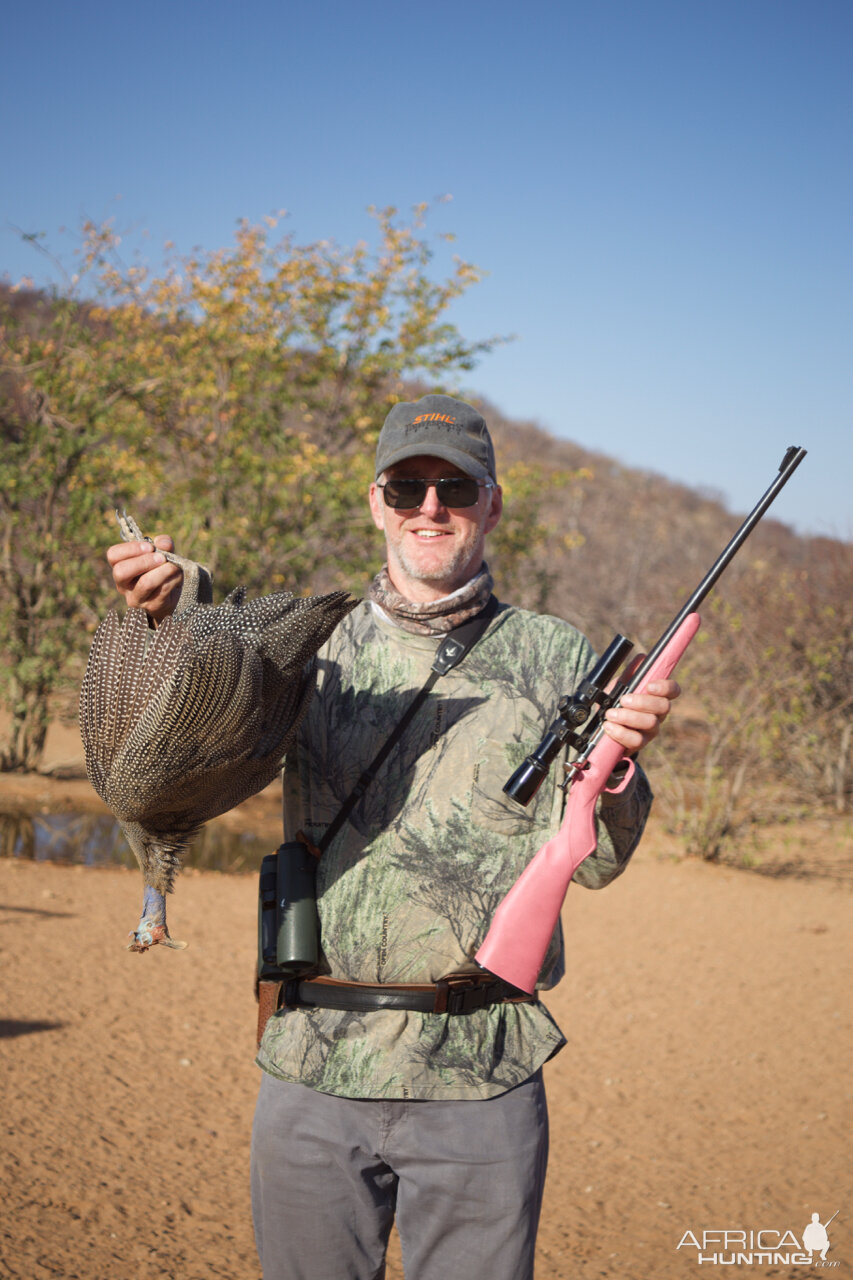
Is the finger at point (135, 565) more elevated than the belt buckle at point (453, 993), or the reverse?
the finger at point (135, 565)

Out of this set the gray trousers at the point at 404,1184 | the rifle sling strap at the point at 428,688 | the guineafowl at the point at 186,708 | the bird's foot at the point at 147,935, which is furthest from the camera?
the rifle sling strap at the point at 428,688

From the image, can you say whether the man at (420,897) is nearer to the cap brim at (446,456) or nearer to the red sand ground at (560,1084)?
the cap brim at (446,456)

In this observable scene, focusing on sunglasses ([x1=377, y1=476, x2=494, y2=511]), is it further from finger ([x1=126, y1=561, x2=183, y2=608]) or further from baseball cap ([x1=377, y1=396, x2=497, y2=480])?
finger ([x1=126, y1=561, x2=183, y2=608])

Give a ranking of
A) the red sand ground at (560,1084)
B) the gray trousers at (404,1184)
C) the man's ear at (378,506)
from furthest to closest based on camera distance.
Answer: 1. the red sand ground at (560,1084)
2. the man's ear at (378,506)
3. the gray trousers at (404,1184)

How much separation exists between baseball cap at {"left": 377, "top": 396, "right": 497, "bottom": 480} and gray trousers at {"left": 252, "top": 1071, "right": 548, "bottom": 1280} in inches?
57.8

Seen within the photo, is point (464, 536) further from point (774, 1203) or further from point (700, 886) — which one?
point (700, 886)

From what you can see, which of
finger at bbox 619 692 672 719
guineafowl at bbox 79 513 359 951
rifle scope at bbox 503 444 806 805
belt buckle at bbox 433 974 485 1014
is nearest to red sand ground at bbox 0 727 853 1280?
belt buckle at bbox 433 974 485 1014

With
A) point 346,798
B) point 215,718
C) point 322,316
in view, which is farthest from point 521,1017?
point 322,316

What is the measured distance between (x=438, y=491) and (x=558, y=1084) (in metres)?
4.87

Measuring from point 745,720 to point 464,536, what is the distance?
9492 mm

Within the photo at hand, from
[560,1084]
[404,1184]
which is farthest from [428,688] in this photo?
[560,1084]

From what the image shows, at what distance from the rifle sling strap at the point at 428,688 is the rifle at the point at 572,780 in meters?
0.28

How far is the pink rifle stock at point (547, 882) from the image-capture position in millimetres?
2162

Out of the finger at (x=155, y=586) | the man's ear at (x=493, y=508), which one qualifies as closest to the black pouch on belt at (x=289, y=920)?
the finger at (x=155, y=586)
